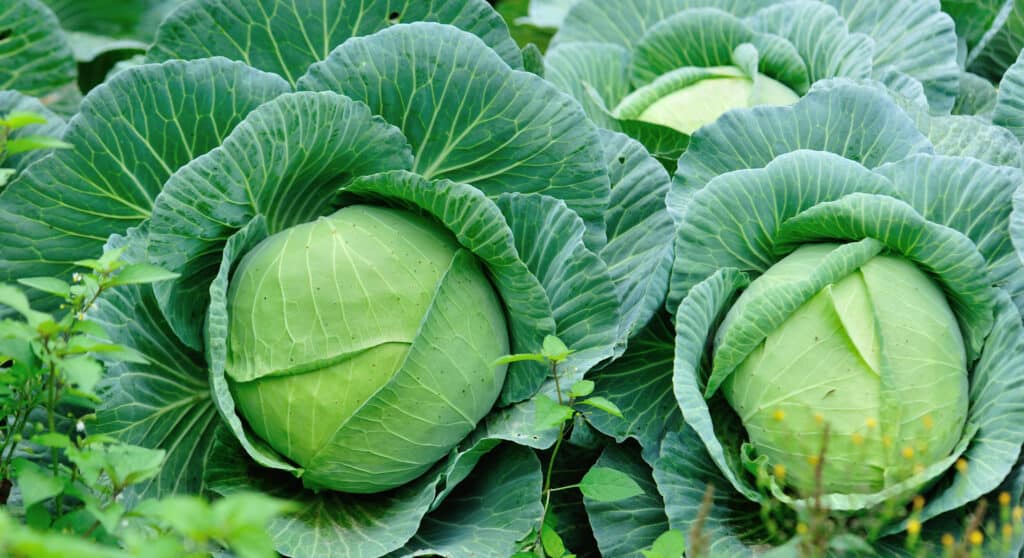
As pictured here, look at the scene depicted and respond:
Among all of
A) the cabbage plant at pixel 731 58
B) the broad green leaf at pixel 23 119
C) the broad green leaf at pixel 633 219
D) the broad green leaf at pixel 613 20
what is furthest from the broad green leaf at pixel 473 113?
the broad green leaf at pixel 613 20

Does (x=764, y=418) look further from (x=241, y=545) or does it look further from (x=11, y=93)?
(x=11, y=93)

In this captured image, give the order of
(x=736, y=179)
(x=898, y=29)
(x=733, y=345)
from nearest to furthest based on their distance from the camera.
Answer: (x=733, y=345) → (x=736, y=179) → (x=898, y=29)

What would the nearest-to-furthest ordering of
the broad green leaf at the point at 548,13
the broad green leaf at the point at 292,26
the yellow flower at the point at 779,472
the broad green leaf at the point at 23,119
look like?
the broad green leaf at the point at 23,119 < the yellow flower at the point at 779,472 < the broad green leaf at the point at 292,26 < the broad green leaf at the point at 548,13

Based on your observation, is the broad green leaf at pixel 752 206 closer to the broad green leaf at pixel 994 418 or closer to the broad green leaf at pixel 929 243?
the broad green leaf at pixel 929 243

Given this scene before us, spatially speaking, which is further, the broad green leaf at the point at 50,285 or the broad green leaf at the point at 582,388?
the broad green leaf at the point at 582,388

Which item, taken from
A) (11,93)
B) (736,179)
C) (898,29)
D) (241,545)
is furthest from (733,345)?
(11,93)
